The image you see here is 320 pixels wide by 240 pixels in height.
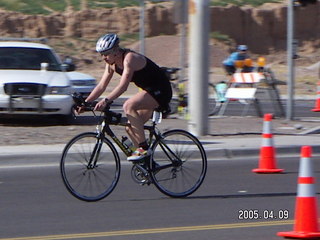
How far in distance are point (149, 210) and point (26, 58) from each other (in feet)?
30.2

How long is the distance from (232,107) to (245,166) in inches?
432

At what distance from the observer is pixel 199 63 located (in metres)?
14.6

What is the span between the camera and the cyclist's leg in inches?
356

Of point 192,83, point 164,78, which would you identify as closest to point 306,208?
point 164,78

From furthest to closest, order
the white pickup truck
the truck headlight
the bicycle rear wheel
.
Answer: the truck headlight
the white pickup truck
the bicycle rear wheel

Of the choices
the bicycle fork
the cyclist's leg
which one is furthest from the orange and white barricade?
the bicycle fork

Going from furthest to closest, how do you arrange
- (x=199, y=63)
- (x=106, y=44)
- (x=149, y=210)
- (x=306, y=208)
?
(x=199, y=63), (x=106, y=44), (x=149, y=210), (x=306, y=208)

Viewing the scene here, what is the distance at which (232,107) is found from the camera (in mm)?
23141

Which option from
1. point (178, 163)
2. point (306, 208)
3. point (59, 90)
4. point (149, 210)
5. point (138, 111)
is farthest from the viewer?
point (59, 90)

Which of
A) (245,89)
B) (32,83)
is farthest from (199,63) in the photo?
(245,89)

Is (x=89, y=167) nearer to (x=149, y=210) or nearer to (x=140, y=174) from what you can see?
(x=140, y=174)

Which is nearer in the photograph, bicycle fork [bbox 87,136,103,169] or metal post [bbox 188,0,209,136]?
bicycle fork [bbox 87,136,103,169]

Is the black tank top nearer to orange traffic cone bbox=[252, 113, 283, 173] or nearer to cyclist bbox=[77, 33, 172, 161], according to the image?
cyclist bbox=[77, 33, 172, 161]

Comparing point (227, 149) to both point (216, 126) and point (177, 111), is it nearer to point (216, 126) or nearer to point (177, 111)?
point (216, 126)
